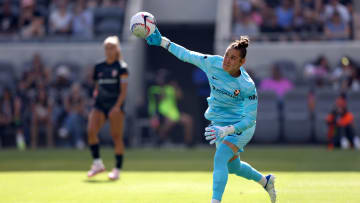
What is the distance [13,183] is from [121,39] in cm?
1265

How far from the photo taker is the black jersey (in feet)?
39.6

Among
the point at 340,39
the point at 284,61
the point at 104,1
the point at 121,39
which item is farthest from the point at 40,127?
the point at 340,39

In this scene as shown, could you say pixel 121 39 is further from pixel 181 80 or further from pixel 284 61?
pixel 284 61

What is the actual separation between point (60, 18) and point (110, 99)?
1214cm

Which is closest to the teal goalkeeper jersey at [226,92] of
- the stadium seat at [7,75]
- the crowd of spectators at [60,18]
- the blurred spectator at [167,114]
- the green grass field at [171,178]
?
the green grass field at [171,178]

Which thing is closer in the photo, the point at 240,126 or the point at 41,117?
the point at 240,126

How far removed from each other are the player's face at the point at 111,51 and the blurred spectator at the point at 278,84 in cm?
966

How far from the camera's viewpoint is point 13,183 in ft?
35.4

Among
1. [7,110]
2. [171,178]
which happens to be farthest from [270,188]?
[7,110]

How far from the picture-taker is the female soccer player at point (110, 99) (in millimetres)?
11906

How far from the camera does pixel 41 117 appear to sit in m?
21.3

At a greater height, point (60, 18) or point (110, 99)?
point (60, 18)

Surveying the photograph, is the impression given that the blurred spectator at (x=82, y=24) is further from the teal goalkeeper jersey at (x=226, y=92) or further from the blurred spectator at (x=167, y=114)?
the teal goalkeeper jersey at (x=226, y=92)

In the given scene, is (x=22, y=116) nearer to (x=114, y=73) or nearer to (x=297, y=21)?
(x=297, y=21)
